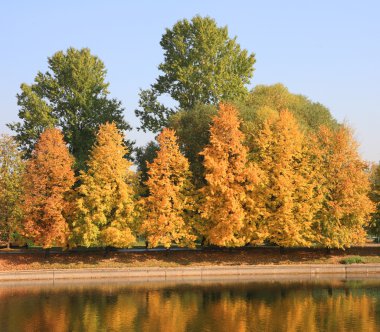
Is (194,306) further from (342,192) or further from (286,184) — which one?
(342,192)

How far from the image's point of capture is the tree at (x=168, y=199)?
61375 millimetres

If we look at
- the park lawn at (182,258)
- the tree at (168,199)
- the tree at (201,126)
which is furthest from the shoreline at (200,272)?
the tree at (201,126)

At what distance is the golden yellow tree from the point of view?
6091 cm

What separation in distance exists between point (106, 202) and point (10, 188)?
40.7ft

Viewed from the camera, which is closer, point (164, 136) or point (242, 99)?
point (164, 136)

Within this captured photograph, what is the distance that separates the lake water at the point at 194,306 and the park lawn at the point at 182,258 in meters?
6.62

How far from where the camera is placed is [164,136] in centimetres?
6525

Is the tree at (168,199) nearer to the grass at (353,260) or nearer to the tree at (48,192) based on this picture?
the tree at (48,192)

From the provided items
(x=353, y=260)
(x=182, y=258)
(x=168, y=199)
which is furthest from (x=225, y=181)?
(x=353, y=260)

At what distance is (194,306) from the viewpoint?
136ft

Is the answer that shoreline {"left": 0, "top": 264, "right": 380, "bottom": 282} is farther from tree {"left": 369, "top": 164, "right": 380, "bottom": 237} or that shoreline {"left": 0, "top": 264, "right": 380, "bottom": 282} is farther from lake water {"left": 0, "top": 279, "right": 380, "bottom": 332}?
tree {"left": 369, "top": 164, "right": 380, "bottom": 237}

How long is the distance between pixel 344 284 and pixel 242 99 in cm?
3594

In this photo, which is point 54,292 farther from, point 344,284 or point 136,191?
point 344,284

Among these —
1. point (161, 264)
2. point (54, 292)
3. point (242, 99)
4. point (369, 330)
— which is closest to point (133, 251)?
point (161, 264)
